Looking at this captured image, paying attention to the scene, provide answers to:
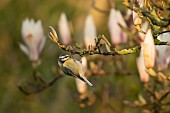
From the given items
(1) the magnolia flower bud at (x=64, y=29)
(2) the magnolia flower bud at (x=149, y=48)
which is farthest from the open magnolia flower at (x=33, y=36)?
(2) the magnolia flower bud at (x=149, y=48)

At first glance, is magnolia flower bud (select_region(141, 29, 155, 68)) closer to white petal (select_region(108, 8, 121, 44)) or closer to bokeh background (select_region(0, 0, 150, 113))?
white petal (select_region(108, 8, 121, 44))

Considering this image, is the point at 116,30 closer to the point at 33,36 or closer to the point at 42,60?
the point at 33,36

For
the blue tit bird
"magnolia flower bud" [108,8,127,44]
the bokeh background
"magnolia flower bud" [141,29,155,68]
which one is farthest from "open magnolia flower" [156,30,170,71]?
the bokeh background

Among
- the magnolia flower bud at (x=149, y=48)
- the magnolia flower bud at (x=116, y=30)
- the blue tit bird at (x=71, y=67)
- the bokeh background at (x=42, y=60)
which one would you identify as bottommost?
the bokeh background at (x=42, y=60)

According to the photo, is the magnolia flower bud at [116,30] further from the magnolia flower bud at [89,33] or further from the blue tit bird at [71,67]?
the blue tit bird at [71,67]

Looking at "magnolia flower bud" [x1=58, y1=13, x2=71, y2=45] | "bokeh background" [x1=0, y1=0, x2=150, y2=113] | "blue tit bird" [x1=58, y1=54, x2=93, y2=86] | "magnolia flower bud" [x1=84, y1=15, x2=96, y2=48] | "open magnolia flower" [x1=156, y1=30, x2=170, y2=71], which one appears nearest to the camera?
"blue tit bird" [x1=58, y1=54, x2=93, y2=86]

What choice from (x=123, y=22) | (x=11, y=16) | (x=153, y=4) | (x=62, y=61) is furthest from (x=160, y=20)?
(x=11, y=16)

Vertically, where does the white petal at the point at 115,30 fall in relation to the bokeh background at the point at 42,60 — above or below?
above

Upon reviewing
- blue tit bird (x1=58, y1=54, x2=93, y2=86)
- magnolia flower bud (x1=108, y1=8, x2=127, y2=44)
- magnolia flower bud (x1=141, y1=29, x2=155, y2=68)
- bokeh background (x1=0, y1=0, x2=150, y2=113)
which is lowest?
bokeh background (x1=0, y1=0, x2=150, y2=113)
